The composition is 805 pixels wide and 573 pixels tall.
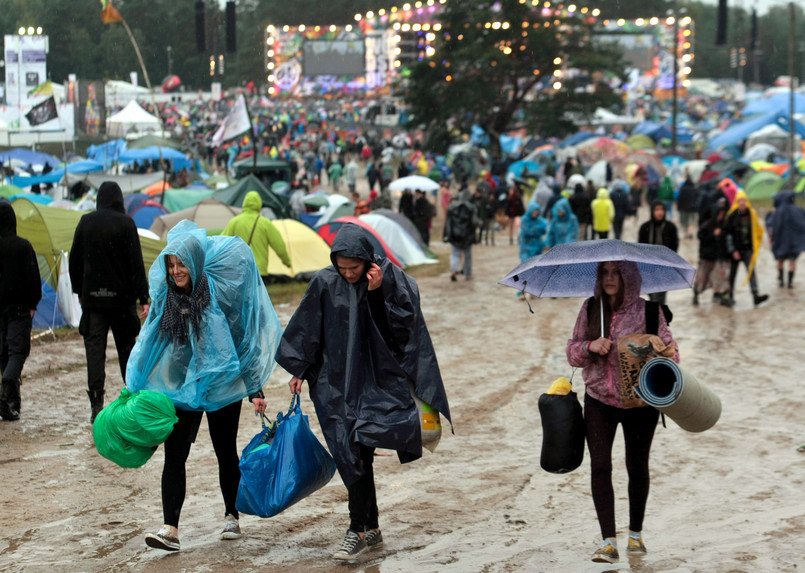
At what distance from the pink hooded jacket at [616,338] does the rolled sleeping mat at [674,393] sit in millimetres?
167

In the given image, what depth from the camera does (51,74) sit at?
32406 millimetres

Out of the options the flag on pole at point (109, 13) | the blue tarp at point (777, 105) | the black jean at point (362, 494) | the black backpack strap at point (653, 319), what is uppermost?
the flag on pole at point (109, 13)

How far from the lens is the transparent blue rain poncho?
511cm

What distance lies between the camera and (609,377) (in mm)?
5016

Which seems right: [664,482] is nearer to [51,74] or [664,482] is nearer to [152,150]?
[152,150]

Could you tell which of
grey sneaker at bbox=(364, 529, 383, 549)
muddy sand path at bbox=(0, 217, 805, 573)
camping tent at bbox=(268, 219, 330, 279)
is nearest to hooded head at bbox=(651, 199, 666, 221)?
muddy sand path at bbox=(0, 217, 805, 573)

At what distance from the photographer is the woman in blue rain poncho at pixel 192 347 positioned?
5117 millimetres

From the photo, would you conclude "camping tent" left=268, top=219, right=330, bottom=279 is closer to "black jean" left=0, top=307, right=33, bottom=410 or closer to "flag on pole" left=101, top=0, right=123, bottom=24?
"flag on pole" left=101, top=0, right=123, bottom=24

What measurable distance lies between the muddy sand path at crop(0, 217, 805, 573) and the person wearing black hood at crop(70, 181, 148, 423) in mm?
906

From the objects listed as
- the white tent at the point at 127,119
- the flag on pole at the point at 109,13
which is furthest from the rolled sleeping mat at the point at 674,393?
the white tent at the point at 127,119

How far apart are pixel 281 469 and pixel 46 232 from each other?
9.41m

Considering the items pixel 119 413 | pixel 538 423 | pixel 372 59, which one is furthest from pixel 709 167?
pixel 372 59

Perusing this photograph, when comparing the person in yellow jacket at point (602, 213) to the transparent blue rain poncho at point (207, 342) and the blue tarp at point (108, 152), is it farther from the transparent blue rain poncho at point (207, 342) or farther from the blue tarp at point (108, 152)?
the blue tarp at point (108, 152)

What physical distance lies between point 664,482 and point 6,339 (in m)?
4.68
